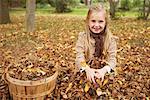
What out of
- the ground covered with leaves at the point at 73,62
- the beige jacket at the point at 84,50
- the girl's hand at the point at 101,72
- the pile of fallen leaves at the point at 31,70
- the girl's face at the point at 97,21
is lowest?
the ground covered with leaves at the point at 73,62

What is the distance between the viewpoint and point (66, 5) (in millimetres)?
21172

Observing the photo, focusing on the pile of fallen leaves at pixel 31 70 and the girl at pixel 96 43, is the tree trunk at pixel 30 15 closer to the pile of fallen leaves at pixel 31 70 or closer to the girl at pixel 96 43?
the pile of fallen leaves at pixel 31 70

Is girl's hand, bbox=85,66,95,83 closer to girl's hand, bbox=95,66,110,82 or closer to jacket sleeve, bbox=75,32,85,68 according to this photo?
girl's hand, bbox=95,66,110,82

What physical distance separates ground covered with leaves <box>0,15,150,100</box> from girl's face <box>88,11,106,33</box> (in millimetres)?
596

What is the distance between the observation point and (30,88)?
3.68 m

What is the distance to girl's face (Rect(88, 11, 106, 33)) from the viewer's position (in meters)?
3.80

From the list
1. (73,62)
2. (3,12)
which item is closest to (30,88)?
(73,62)

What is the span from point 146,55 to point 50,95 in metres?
3.11

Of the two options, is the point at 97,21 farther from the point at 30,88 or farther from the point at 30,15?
the point at 30,15

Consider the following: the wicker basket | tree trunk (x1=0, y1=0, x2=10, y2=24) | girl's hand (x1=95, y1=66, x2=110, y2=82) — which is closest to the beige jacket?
girl's hand (x1=95, y1=66, x2=110, y2=82)

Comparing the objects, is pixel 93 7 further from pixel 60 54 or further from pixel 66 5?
pixel 66 5

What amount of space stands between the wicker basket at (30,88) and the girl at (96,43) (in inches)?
18.2

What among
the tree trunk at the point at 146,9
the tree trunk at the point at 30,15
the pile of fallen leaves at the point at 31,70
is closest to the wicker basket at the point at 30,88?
the pile of fallen leaves at the point at 31,70

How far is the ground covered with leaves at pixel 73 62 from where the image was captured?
410cm
